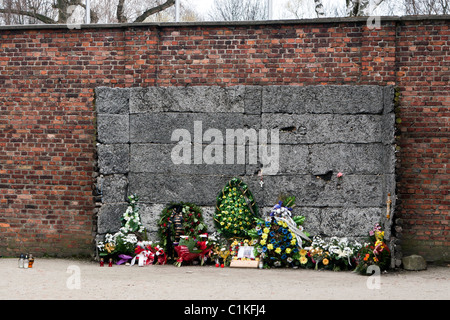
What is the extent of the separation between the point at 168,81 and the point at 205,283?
349 cm

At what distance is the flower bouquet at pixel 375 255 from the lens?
8.14m

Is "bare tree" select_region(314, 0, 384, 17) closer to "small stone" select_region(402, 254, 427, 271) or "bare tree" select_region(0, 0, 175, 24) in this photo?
"bare tree" select_region(0, 0, 175, 24)

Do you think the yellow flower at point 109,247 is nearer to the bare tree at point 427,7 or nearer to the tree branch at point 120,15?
the tree branch at point 120,15

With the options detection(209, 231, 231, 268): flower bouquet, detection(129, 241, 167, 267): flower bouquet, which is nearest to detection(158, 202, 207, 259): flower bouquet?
detection(129, 241, 167, 267): flower bouquet

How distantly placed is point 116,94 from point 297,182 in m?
3.12

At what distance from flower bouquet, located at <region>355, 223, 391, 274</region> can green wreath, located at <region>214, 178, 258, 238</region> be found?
1692 millimetres

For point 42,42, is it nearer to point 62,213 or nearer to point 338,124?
point 62,213

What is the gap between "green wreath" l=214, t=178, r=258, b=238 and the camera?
8.73m

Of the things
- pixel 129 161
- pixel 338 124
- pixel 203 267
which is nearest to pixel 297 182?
pixel 338 124

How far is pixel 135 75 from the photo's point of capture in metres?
9.19

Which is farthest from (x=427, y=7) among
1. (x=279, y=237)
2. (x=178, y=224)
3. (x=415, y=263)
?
(x=178, y=224)

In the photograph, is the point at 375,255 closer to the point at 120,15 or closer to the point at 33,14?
the point at 120,15

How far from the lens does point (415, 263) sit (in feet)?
27.8

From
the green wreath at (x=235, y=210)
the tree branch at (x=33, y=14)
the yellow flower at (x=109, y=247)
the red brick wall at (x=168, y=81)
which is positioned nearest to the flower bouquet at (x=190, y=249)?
the green wreath at (x=235, y=210)
